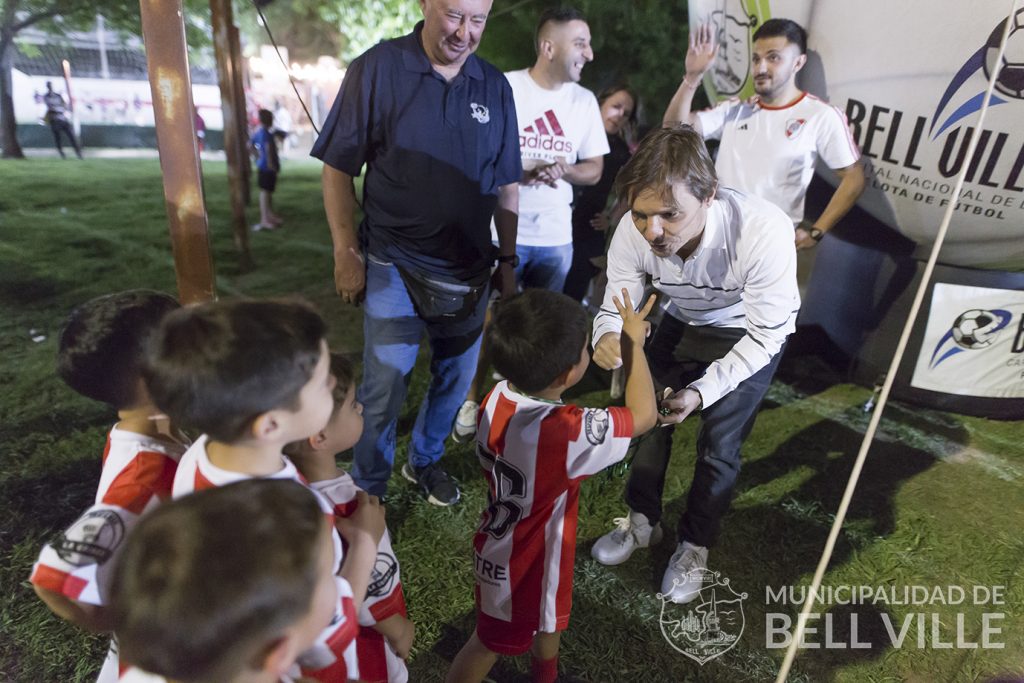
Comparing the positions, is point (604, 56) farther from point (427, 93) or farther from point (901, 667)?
point (901, 667)

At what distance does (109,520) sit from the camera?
1188 millimetres

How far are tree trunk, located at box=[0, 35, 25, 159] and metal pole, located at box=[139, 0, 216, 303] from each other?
4.66 m

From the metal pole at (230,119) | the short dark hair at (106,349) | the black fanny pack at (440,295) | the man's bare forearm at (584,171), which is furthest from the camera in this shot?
the metal pole at (230,119)

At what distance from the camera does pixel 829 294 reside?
14.0 ft

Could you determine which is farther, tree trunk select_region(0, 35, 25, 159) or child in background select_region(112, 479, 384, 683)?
tree trunk select_region(0, 35, 25, 159)

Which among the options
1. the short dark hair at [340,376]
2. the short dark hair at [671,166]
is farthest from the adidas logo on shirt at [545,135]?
the short dark hair at [340,376]

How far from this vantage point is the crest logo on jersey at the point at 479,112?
2309 mm

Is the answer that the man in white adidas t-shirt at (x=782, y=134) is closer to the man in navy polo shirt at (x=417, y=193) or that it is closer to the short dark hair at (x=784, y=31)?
the short dark hair at (x=784, y=31)

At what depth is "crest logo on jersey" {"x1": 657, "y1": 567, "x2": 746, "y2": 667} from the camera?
232 centimetres

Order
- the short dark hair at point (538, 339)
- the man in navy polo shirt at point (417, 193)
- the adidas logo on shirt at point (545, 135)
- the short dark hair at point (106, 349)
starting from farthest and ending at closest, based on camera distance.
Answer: the adidas logo on shirt at point (545, 135), the man in navy polo shirt at point (417, 193), the short dark hair at point (538, 339), the short dark hair at point (106, 349)

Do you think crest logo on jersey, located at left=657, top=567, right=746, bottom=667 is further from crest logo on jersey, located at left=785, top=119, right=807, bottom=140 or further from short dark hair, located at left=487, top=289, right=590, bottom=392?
crest logo on jersey, located at left=785, top=119, right=807, bottom=140

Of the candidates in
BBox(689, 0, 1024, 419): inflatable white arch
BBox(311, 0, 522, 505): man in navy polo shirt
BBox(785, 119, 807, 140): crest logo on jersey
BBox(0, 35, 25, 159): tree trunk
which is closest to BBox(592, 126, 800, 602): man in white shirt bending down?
BBox(311, 0, 522, 505): man in navy polo shirt

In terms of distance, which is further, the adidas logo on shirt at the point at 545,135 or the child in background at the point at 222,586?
the adidas logo on shirt at the point at 545,135

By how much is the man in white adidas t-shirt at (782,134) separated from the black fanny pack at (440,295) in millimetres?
1510
